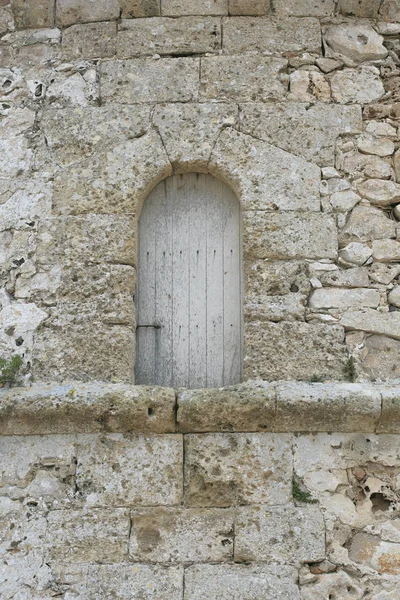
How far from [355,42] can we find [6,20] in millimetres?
2394

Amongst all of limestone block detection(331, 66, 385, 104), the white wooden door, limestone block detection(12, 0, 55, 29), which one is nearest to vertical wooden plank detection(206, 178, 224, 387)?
the white wooden door

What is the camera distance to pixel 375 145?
17.3 ft

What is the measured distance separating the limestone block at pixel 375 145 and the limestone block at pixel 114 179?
124cm

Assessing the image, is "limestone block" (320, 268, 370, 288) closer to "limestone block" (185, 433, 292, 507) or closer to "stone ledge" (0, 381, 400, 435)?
"stone ledge" (0, 381, 400, 435)

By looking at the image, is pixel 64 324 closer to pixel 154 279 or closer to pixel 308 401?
pixel 154 279

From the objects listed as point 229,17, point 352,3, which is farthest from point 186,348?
point 352,3

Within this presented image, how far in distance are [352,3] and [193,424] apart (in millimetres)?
3030

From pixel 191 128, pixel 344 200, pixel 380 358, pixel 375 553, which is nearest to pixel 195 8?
pixel 191 128

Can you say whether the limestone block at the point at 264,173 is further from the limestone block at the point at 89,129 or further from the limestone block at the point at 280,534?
the limestone block at the point at 280,534

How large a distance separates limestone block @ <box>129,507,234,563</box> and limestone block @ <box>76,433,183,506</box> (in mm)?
82

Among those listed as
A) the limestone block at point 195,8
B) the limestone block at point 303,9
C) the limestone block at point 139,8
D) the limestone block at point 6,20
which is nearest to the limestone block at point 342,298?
the limestone block at point 303,9

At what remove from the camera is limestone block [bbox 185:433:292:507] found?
15.2 feet

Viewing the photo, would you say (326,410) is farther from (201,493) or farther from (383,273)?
(383,273)

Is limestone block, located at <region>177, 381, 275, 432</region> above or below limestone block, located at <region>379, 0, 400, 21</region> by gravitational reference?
below
